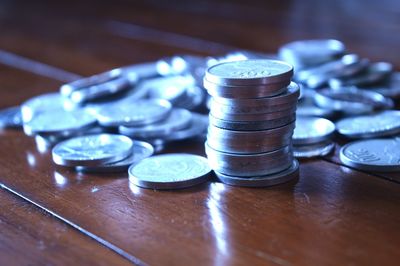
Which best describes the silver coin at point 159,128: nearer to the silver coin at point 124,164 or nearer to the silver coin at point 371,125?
the silver coin at point 124,164

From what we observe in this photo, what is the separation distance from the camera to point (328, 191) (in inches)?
32.1

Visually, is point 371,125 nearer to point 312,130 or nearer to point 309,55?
point 312,130

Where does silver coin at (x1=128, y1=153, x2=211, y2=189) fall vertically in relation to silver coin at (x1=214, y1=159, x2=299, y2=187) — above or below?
below

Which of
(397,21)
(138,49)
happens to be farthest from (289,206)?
(397,21)

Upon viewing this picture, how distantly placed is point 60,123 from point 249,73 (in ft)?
1.20

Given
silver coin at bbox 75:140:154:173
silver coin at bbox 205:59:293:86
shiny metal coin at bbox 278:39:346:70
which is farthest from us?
shiny metal coin at bbox 278:39:346:70

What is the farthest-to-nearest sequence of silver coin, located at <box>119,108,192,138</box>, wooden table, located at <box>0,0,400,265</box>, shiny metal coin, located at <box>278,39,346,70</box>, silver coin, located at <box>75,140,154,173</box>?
1. shiny metal coin, located at <box>278,39,346,70</box>
2. silver coin, located at <box>119,108,192,138</box>
3. silver coin, located at <box>75,140,154,173</box>
4. wooden table, located at <box>0,0,400,265</box>

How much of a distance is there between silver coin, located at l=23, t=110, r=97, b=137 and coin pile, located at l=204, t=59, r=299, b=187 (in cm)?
27

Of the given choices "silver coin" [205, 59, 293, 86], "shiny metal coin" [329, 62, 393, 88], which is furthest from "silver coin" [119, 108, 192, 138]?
"shiny metal coin" [329, 62, 393, 88]

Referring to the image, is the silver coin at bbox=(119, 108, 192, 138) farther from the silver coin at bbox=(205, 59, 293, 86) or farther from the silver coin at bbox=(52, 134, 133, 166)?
the silver coin at bbox=(205, 59, 293, 86)

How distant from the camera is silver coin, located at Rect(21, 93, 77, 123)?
116cm

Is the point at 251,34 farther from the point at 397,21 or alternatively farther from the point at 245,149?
the point at 245,149

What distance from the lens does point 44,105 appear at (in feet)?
3.93

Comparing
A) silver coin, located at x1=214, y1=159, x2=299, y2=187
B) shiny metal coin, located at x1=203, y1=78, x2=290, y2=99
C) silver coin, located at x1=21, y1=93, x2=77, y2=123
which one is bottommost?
A: silver coin, located at x1=21, y1=93, x2=77, y2=123
